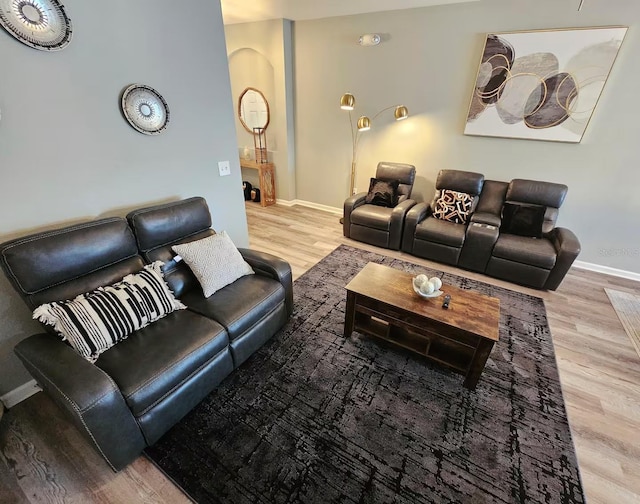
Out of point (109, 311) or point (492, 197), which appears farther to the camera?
point (492, 197)

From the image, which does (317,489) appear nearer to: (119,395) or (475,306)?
(119,395)

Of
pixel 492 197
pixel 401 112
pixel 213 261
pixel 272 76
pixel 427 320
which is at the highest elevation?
pixel 272 76

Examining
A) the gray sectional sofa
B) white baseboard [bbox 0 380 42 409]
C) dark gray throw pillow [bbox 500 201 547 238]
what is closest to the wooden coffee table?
the gray sectional sofa

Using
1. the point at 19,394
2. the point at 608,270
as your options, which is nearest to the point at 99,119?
the point at 19,394

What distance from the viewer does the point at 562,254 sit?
8.80ft

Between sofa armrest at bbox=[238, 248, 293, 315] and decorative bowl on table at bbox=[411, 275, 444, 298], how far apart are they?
97 centimetres

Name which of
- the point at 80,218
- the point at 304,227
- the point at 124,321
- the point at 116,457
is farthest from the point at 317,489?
the point at 304,227

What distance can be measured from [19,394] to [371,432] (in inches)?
86.2

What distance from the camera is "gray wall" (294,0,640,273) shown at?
112 inches

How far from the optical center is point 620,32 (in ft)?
8.59

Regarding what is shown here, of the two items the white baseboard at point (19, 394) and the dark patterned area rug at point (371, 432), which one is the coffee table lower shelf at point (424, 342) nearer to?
the dark patterned area rug at point (371, 432)

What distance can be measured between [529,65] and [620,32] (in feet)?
2.25

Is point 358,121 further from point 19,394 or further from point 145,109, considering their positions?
point 19,394

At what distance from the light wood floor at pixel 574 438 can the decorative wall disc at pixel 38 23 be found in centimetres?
210
